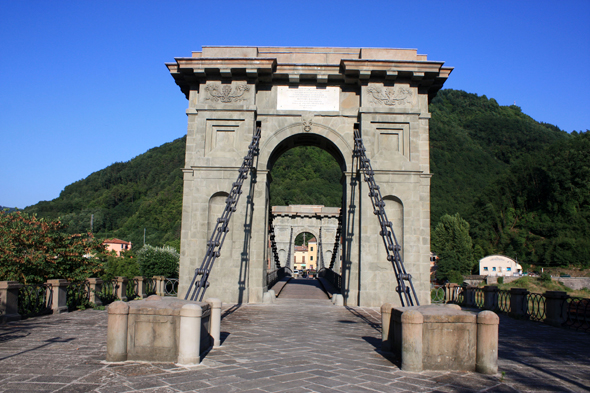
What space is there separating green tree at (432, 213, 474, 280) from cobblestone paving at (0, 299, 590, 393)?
5464 centimetres

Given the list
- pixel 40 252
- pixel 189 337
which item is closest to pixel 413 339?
pixel 189 337

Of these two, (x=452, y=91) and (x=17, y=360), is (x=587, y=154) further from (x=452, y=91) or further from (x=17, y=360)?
(x=452, y=91)

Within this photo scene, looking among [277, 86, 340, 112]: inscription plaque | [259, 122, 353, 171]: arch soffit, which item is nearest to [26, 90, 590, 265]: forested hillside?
[259, 122, 353, 171]: arch soffit

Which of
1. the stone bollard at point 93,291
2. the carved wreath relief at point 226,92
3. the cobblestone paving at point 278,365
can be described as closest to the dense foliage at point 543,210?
the carved wreath relief at point 226,92

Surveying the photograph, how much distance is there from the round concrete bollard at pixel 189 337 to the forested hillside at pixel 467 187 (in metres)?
29.1

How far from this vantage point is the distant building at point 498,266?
57.8m

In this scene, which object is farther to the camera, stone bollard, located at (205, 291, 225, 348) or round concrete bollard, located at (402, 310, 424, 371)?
stone bollard, located at (205, 291, 225, 348)

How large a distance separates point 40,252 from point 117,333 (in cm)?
872

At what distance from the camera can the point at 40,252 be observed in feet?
42.2

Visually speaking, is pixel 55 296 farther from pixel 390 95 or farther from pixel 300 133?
pixel 390 95

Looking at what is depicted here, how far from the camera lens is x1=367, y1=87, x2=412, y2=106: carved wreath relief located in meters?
13.8

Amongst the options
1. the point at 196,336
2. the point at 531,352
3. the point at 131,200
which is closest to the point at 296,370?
the point at 196,336

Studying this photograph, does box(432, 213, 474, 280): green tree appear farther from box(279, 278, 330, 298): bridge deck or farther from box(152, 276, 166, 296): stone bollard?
box(152, 276, 166, 296): stone bollard

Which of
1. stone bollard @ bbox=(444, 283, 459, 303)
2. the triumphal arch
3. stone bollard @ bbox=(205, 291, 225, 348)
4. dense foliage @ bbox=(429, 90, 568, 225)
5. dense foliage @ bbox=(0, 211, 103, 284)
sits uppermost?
dense foliage @ bbox=(429, 90, 568, 225)
